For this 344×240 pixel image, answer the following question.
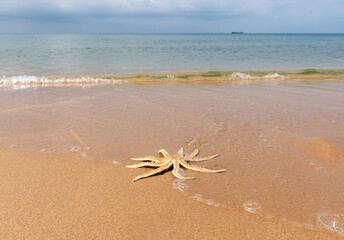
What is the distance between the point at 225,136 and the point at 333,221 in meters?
2.32

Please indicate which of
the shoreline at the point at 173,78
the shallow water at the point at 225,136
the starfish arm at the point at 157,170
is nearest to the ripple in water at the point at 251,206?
the shallow water at the point at 225,136

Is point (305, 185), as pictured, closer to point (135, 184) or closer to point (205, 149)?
point (205, 149)

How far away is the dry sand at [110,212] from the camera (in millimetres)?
2357

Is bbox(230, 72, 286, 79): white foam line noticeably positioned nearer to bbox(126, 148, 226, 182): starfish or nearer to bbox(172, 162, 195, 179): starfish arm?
bbox(126, 148, 226, 182): starfish

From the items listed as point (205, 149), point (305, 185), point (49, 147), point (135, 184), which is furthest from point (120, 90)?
point (305, 185)

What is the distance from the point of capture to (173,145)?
4234mm

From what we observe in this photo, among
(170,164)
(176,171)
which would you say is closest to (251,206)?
(176,171)

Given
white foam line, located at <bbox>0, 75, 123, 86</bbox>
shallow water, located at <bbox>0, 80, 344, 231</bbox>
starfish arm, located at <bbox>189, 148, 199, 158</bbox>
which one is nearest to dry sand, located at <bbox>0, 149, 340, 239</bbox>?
shallow water, located at <bbox>0, 80, 344, 231</bbox>

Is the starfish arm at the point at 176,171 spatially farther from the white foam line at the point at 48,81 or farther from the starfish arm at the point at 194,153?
the white foam line at the point at 48,81

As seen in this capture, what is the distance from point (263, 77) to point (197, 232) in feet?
38.7

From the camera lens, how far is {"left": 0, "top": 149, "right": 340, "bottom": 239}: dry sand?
7.73 ft

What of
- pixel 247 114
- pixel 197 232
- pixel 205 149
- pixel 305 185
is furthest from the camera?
A: pixel 247 114

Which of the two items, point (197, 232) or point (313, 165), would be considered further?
point (313, 165)

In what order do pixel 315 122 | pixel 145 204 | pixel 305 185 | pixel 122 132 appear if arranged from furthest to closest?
1. pixel 315 122
2. pixel 122 132
3. pixel 305 185
4. pixel 145 204
